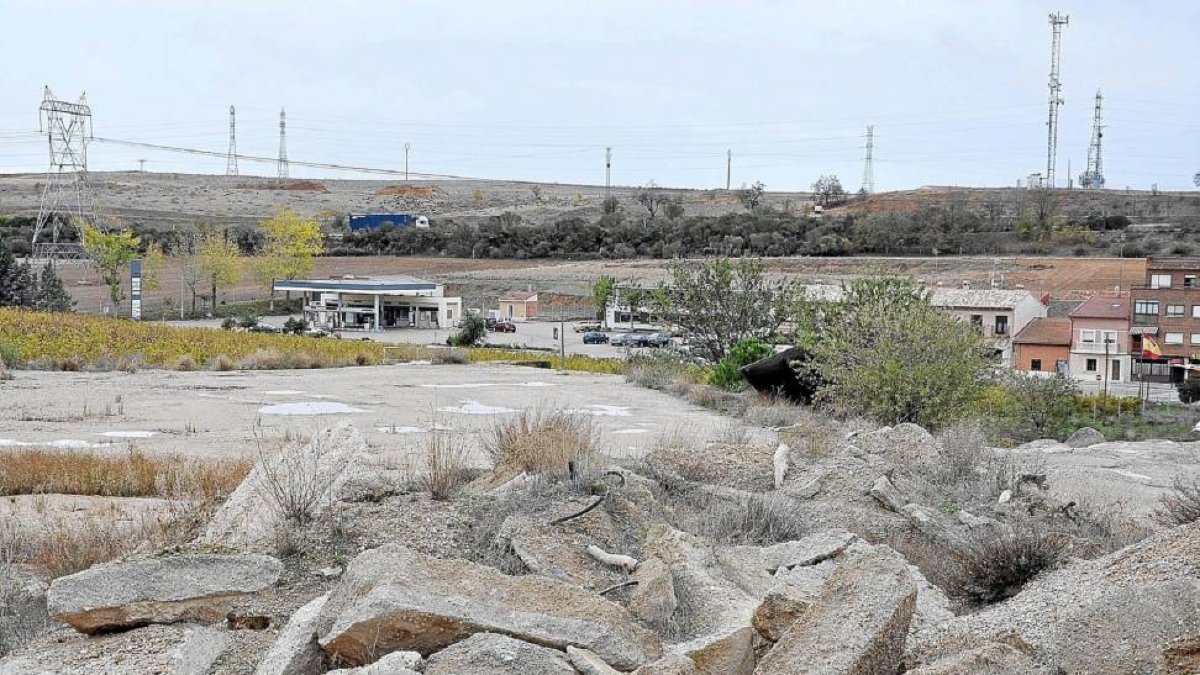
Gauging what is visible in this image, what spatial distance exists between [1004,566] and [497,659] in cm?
383

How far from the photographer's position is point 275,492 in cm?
833

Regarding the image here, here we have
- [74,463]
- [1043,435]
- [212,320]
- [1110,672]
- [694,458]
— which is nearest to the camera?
[1110,672]

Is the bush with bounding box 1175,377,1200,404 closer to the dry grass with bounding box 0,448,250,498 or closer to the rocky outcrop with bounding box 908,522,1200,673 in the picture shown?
the dry grass with bounding box 0,448,250,498

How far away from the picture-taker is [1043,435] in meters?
30.5

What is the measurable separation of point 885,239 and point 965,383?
82031 millimetres

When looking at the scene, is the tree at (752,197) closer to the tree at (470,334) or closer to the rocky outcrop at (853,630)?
the tree at (470,334)

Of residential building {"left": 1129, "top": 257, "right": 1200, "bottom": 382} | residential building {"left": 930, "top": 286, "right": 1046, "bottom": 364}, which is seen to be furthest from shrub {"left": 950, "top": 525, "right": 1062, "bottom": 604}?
residential building {"left": 930, "top": 286, "right": 1046, "bottom": 364}

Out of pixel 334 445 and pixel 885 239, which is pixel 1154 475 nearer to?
pixel 334 445

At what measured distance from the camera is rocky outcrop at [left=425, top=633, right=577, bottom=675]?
5074 mm

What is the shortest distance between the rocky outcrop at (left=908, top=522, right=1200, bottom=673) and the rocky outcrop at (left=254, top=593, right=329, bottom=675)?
2.70m

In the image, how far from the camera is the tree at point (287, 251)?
285 feet

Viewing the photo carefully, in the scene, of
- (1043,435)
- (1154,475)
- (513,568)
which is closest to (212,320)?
(1043,435)

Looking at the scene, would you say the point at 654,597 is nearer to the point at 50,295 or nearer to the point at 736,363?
the point at 736,363

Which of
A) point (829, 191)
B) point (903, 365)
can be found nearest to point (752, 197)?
point (829, 191)
